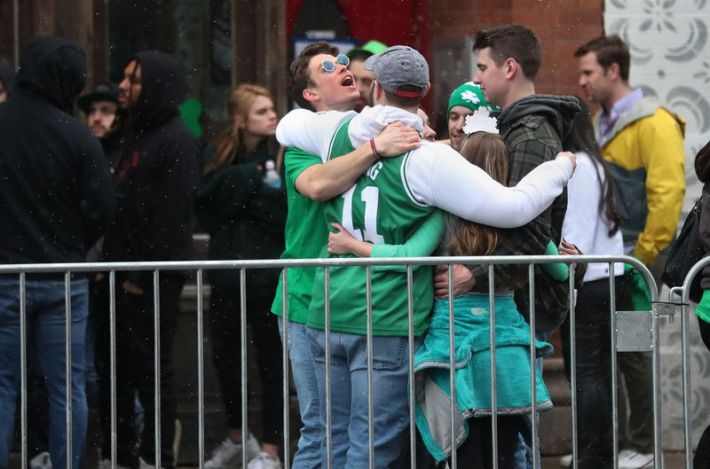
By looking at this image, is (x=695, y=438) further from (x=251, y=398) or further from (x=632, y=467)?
(x=251, y=398)

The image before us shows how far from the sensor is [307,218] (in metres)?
6.12

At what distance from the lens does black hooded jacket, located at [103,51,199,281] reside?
7.62 meters

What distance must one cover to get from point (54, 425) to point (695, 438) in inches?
138

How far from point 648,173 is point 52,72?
287 cm

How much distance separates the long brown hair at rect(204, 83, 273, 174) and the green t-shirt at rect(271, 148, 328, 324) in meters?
1.71

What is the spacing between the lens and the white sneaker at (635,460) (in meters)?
7.83

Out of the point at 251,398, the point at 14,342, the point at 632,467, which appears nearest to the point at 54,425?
the point at 14,342

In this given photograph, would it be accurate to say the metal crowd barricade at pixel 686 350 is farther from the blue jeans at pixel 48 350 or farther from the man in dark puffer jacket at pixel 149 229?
the man in dark puffer jacket at pixel 149 229

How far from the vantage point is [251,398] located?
8797 millimetres

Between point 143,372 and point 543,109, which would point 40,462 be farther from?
point 543,109

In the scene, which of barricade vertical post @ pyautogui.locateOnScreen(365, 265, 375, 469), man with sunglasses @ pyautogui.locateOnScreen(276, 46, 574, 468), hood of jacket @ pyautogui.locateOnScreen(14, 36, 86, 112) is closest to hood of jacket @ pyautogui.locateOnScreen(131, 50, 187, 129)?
→ hood of jacket @ pyautogui.locateOnScreen(14, 36, 86, 112)

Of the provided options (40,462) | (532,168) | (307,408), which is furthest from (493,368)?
(40,462)

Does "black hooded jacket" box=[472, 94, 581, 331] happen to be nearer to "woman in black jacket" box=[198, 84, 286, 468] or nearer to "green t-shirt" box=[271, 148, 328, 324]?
"green t-shirt" box=[271, 148, 328, 324]

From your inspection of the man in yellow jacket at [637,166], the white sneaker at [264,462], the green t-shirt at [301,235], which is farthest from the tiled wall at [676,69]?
the green t-shirt at [301,235]
